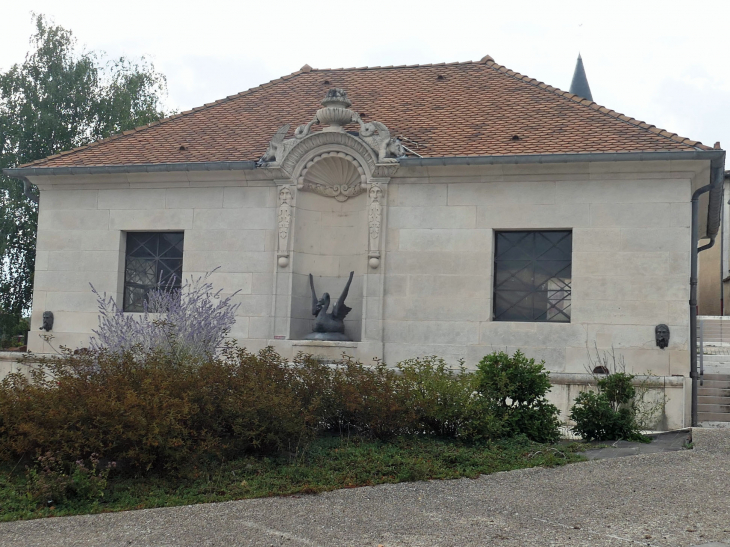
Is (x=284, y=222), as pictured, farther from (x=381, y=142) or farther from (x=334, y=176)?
(x=381, y=142)

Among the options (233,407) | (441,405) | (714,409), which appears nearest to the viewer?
(233,407)

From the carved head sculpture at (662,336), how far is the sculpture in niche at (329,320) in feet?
18.3

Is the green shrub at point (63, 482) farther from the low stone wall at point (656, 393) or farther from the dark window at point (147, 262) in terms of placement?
the dark window at point (147, 262)

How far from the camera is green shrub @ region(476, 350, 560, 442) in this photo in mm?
9953

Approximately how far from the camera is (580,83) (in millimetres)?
41156

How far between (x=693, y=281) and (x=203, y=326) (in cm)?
844

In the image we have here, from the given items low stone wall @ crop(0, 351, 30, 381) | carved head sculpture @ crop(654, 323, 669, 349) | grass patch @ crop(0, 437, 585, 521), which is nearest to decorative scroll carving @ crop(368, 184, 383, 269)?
carved head sculpture @ crop(654, 323, 669, 349)

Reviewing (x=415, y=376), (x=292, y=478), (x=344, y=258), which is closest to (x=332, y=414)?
(x=415, y=376)

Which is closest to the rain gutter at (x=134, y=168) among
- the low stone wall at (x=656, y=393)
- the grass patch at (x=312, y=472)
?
the low stone wall at (x=656, y=393)

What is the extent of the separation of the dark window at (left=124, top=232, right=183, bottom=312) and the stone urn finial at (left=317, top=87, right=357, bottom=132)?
378 centimetres

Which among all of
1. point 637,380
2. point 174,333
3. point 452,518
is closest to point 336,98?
point 174,333

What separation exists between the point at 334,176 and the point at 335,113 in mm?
1277

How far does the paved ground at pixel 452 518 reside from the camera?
584 centimetres

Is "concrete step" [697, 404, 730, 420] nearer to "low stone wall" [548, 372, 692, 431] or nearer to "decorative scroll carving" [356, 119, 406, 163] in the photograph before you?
"low stone wall" [548, 372, 692, 431]
